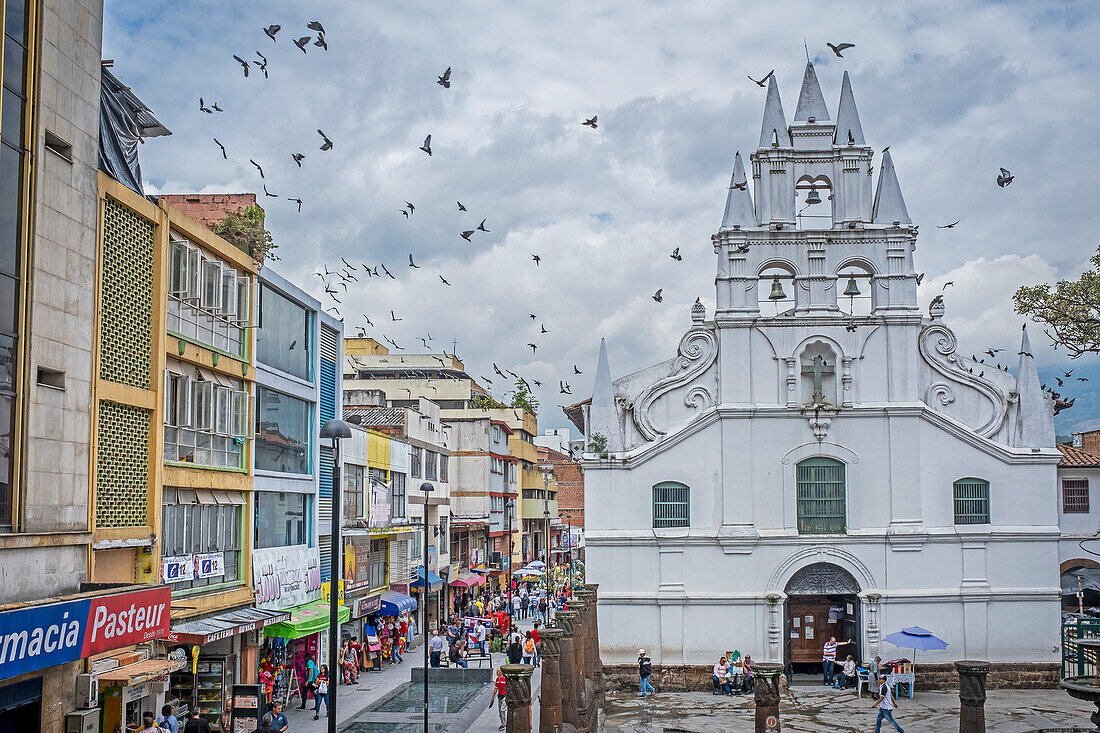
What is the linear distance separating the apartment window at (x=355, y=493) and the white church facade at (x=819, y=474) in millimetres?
7441

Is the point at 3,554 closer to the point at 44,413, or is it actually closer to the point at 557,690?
the point at 44,413

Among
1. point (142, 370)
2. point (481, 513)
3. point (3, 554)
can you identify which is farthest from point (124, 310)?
point (481, 513)

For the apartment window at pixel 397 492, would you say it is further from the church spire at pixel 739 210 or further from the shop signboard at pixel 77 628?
the shop signboard at pixel 77 628

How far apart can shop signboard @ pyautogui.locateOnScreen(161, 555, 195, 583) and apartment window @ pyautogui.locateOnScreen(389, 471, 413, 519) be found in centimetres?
1811

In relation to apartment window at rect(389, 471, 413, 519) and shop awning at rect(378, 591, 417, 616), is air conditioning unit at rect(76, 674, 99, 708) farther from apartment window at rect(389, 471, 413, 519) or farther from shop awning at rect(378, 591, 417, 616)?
apartment window at rect(389, 471, 413, 519)

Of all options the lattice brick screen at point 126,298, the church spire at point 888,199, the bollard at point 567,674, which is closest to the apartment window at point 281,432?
the lattice brick screen at point 126,298

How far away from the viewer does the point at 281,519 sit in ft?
96.2

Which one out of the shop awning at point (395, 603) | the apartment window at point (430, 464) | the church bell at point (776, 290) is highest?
the church bell at point (776, 290)

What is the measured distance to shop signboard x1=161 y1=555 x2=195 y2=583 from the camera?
72.5ft

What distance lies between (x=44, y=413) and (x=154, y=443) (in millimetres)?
4263

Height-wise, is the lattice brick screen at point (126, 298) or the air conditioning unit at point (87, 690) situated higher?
the lattice brick screen at point (126, 298)

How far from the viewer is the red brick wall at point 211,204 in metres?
28.7

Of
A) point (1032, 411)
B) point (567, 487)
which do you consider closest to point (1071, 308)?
point (1032, 411)

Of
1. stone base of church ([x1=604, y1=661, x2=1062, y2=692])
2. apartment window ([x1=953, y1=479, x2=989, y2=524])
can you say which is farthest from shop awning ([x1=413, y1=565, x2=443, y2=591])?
apartment window ([x1=953, y1=479, x2=989, y2=524])
